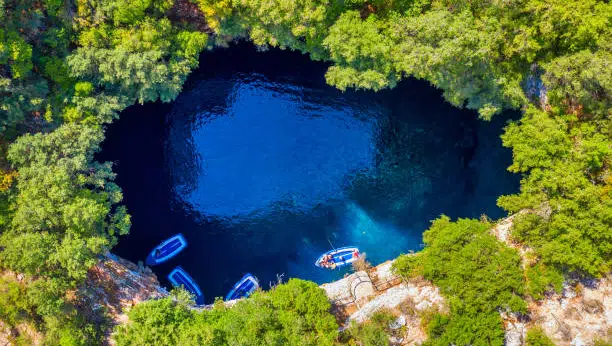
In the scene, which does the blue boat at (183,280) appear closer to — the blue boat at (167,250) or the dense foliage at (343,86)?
the blue boat at (167,250)

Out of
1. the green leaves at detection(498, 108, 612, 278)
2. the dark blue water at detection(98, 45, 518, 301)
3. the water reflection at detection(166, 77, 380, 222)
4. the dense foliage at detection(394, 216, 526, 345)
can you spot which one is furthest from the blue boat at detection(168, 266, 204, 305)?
the green leaves at detection(498, 108, 612, 278)

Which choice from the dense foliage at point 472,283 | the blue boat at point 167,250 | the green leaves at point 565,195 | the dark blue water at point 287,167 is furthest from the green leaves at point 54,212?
the green leaves at point 565,195

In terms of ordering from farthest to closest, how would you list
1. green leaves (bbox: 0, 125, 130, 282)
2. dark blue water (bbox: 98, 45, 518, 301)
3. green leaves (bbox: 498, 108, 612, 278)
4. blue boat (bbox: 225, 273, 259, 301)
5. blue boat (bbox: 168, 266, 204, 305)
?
dark blue water (bbox: 98, 45, 518, 301), blue boat (bbox: 168, 266, 204, 305), blue boat (bbox: 225, 273, 259, 301), green leaves (bbox: 0, 125, 130, 282), green leaves (bbox: 498, 108, 612, 278)

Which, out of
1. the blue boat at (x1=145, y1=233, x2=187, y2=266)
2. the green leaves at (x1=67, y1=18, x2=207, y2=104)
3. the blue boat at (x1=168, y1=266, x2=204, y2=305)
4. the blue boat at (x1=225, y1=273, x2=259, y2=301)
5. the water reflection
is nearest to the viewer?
the green leaves at (x1=67, y1=18, x2=207, y2=104)

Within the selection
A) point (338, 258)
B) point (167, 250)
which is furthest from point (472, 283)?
point (167, 250)

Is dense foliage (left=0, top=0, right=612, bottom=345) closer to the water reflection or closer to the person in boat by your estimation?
the water reflection
